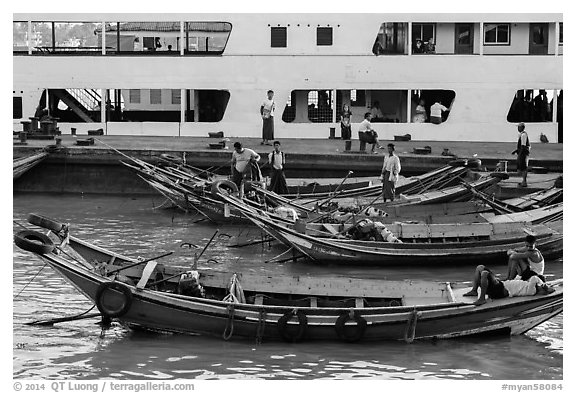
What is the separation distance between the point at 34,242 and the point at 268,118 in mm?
16668

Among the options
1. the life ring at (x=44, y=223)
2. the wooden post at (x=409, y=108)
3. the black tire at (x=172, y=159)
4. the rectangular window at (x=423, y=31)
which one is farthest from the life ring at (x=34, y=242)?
the rectangular window at (x=423, y=31)

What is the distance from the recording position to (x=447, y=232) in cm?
2197

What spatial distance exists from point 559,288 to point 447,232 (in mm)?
5580

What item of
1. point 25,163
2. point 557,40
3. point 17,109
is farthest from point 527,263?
point 17,109

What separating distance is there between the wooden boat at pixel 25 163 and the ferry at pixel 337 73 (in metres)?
3.21

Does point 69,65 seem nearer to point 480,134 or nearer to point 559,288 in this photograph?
point 480,134

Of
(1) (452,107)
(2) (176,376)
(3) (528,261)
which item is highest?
(1) (452,107)

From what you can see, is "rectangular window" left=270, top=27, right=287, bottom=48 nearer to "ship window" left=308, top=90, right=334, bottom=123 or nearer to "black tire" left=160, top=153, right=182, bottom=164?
"ship window" left=308, top=90, right=334, bottom=123

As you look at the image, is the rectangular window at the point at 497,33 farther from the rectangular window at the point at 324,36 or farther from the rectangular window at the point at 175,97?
the rectangular window at the point at 175,97

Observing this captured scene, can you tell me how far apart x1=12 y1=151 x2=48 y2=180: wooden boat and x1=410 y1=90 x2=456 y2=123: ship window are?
10915 mm

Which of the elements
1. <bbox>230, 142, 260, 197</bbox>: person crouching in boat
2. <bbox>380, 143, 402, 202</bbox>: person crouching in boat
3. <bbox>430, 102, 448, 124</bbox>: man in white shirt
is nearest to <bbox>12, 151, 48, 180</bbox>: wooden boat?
<bbox>230, 142, 260, 197</bbox>: person crouching in boat

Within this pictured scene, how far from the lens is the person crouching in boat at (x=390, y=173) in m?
24.5

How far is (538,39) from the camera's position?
114 ft

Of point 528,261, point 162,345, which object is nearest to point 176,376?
point 162,345
